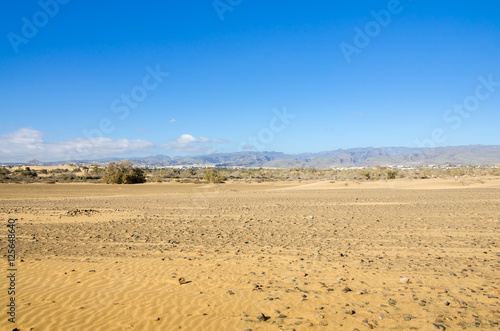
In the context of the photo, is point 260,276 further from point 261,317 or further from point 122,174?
point 122,174

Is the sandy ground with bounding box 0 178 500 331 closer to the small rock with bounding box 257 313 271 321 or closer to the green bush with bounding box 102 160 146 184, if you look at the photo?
the small rock with bounding box 257 313 271 321

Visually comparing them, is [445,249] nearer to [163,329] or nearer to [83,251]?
[163,329]

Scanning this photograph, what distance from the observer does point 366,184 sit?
41625mm

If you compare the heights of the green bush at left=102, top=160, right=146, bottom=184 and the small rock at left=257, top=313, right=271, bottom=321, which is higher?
the green bush at left=102, top=160, right=146, bottom=184

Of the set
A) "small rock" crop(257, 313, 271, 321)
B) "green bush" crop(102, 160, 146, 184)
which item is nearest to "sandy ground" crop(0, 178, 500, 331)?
"small rock" crop(257, 313, 271, 321)

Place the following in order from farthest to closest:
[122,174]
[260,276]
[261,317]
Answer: [122,174] → [260,276] → [261,317]

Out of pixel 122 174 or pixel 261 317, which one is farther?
pixel 122 174

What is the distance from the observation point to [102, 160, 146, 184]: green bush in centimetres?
5125

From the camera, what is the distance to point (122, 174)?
169ft

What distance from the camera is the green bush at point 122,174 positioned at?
51.2m

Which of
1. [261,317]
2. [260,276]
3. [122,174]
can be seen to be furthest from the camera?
[122,174]

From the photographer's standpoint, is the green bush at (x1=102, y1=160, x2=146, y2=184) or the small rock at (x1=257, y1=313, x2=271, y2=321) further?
the green bush at (x1=102, y1=160, x2=146, y2=184)

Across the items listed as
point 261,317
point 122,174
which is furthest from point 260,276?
point 122,174

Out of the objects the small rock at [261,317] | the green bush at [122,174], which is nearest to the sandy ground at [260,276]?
the small rock at [261,317]
